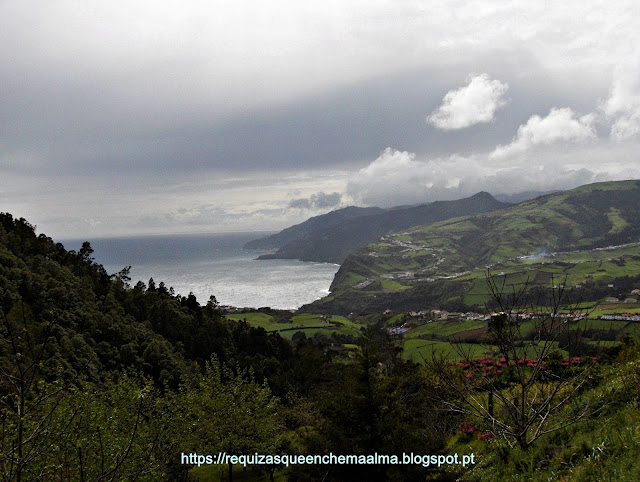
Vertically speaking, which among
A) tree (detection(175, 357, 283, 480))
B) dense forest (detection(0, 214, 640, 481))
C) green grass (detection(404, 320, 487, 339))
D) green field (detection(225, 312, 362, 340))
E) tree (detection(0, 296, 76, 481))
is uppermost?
tree (detection(0, 296, 76, 481))

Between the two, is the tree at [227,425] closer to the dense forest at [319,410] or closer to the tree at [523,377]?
the dense forest at [319,410]

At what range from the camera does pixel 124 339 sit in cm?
5950

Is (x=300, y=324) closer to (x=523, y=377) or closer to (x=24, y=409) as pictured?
(x=523, y=377)

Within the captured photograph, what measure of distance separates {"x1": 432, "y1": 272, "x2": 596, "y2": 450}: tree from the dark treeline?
9.11 feet

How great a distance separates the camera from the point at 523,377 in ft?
31.0

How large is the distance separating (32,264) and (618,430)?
78.2 meters

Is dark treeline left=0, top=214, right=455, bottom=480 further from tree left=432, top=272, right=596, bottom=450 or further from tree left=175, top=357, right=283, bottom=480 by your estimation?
tree left=432, top=272, right=596, bottom=450

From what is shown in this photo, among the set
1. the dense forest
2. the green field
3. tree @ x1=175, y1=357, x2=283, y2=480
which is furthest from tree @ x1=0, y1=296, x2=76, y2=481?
the green field

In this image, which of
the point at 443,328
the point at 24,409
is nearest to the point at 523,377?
the point at 24,409

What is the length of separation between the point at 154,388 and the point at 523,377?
99.1ft

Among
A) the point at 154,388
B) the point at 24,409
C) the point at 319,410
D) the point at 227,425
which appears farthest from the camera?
the point at 154,388

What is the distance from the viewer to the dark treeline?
42.4 feet

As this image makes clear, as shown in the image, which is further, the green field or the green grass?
the green field

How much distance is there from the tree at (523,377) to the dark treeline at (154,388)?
2.78m
